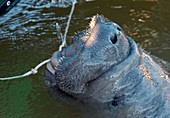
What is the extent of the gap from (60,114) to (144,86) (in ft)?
4.03

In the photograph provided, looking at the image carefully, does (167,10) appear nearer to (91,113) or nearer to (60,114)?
(60,114)

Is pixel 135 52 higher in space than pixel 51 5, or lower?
higher

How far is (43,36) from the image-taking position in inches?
191

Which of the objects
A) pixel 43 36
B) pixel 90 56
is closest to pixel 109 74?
pixel 90 56

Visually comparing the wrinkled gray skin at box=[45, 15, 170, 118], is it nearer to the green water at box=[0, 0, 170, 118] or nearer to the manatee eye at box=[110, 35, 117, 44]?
the manatee eye at box=[110, 35, 117, 44]

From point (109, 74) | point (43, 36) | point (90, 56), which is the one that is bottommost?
point (43, 36)

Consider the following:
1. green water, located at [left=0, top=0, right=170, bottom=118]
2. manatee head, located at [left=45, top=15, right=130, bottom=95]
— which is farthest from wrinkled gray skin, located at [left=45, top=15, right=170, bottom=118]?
green water, located at [left=0, top=0, right=170, bottom=118]

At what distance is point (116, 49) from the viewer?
2174 millimetres

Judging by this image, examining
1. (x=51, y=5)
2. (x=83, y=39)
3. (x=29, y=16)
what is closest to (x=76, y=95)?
(x=83, y=39)

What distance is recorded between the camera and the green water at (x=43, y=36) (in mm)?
3564

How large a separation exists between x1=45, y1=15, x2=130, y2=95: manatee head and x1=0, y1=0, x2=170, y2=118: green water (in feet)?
1.30

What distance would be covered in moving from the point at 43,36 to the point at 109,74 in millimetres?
2749

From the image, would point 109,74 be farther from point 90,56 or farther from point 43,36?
point 43,36

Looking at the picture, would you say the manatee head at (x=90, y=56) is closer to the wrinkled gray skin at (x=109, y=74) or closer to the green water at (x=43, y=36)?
the wrinkled gray skin at (x=109, y=74)
